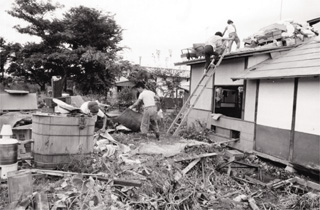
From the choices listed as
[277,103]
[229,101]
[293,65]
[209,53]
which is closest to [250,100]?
[277,103]

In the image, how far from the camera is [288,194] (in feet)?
20.4

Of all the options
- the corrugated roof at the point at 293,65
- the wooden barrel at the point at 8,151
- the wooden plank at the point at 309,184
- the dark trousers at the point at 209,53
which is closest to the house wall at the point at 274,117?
the corrugated roof at the point at 293,65

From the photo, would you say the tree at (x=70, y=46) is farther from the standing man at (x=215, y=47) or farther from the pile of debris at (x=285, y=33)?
the pile of debris at (x=285, y=33)

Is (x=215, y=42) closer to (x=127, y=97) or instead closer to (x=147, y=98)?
(x=147, y=98)

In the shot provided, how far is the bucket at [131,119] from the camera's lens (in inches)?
356

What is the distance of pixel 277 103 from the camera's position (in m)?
8.31

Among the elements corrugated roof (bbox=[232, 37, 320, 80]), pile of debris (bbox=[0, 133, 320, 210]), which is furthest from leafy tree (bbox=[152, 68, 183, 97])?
pile of debris (bbox=[0, 133, 320, 210])

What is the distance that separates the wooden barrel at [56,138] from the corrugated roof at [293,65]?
5899 mm

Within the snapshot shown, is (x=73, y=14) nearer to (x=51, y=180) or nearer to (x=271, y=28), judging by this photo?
(x=271, y=28)

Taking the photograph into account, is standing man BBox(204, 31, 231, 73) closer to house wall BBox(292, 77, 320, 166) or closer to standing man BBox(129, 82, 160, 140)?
standing man BBox(129, 82, 160, 140)

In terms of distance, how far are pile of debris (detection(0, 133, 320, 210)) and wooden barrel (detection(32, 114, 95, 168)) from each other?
0.66ft

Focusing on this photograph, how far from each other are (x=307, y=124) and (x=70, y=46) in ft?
73.4

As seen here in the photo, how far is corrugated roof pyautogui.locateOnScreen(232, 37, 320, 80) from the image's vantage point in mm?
7137

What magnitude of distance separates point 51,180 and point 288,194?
552 cm
